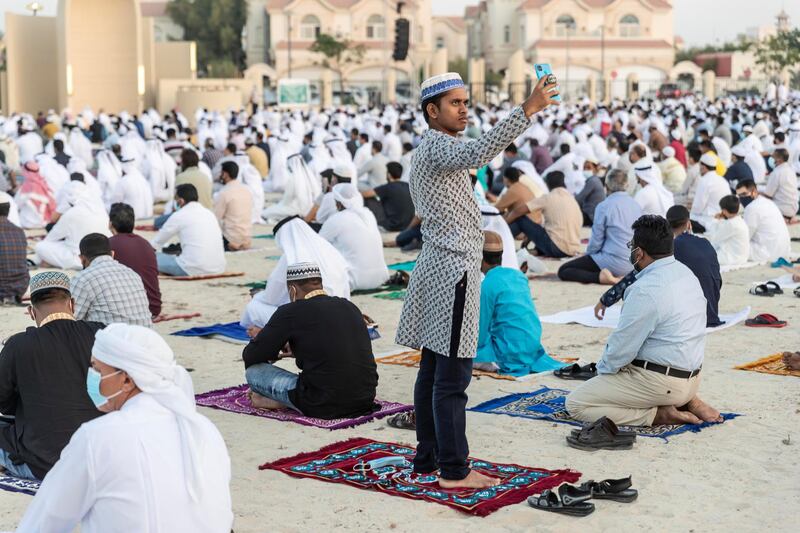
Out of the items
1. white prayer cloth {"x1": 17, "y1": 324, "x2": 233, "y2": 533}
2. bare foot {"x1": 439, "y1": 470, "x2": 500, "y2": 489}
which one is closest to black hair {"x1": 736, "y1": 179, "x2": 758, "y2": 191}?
bare foot {"x1": 439, "y1": 470, "x2": 500, "y2": 489}

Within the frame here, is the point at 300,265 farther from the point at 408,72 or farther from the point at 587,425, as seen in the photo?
the point at 408,72

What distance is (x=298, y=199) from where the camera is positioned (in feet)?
48.4

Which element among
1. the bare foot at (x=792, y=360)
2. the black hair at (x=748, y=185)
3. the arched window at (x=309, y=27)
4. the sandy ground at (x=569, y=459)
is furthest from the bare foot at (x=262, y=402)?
the arched window at (x=309, y=27)

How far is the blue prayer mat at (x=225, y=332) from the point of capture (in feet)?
25.2

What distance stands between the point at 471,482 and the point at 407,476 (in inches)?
11.4

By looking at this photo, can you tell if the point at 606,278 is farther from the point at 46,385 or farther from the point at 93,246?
the point at 46,385

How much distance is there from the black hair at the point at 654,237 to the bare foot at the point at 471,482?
141 cm

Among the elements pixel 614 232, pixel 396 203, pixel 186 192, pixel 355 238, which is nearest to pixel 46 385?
pixel 355 238

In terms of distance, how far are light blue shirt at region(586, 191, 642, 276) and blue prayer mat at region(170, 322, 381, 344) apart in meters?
2.69

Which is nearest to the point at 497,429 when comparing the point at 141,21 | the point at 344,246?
the point at 344,246

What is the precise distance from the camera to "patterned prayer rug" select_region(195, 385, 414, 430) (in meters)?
5.59

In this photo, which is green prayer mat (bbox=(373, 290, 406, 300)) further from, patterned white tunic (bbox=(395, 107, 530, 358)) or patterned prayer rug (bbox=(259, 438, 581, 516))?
patterned white tunic (bbox=(395, 107, 530, 358))

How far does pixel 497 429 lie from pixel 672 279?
102cm

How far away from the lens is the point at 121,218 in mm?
7980
